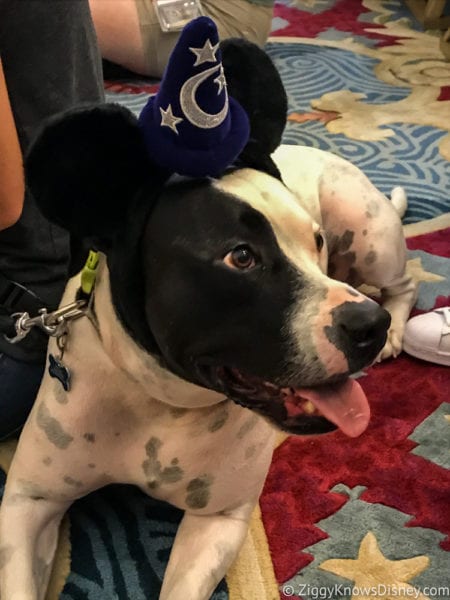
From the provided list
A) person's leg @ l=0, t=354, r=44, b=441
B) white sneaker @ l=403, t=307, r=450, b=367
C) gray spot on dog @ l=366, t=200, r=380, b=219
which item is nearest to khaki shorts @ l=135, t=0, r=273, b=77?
gray spot on dog @ l=366, t=200, r=380, b=219

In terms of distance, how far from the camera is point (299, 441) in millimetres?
1265

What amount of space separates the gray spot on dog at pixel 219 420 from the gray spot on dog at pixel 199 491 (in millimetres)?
74

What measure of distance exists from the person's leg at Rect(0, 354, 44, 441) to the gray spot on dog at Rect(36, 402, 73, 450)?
0.22m

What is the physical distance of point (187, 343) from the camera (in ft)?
2.55

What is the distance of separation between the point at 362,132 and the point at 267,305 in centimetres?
173

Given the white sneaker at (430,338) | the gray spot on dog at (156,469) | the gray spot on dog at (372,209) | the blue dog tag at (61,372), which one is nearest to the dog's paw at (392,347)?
the white sneaker at (430,338)

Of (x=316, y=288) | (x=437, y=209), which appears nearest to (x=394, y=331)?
(x=437, y=209)

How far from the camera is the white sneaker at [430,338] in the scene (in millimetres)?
1439

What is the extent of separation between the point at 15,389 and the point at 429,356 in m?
0.77

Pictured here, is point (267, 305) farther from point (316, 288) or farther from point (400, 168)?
point (400, 168)

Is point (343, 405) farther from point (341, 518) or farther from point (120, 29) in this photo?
point (120, 29)

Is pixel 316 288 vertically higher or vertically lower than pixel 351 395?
higher

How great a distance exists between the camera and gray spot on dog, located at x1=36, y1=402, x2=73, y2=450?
0.98 metres

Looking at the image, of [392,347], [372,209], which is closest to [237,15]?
[372,209]
